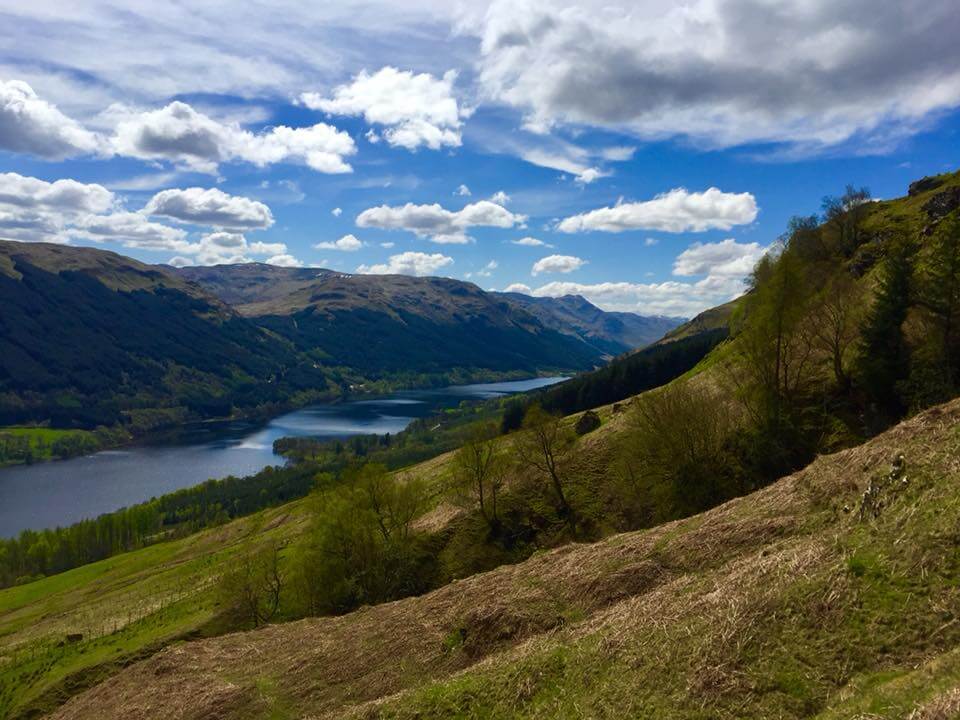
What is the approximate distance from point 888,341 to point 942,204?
56.9 m

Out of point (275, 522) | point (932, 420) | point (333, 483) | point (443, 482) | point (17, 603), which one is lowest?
point (17, 603)

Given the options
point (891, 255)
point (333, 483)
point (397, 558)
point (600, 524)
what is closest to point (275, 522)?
point (333, 483)

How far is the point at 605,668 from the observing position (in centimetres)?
1612

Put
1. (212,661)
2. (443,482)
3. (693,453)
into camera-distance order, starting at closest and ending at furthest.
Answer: (212,661), (693,453), (443,482)

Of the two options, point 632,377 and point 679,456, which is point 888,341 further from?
point 632,377

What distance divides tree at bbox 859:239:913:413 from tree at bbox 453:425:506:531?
1345 inches

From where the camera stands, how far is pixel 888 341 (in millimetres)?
44969

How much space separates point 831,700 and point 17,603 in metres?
146

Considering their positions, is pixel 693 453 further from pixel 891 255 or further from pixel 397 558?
pixel 397 558

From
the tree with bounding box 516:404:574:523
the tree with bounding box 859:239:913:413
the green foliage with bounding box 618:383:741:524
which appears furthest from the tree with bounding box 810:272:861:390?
the tree with bounding box 516:404:574:523

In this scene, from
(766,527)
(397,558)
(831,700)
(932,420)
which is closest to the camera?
(831,700)

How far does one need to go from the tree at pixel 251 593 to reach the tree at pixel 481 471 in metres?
21.5

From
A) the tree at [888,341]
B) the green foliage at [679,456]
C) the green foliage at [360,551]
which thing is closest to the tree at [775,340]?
the green foliage at [679,456]

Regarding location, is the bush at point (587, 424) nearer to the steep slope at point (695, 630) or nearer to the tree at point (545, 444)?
the tree at point (545, 444)
